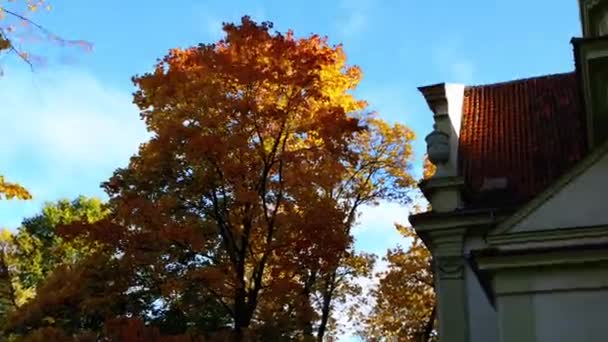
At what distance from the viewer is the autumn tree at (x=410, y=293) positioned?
98.8 feet

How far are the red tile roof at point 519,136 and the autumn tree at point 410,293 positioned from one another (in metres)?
8.21

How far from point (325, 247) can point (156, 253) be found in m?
4.49

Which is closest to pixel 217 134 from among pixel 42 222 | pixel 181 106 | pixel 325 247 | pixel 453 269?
pixel 181 106

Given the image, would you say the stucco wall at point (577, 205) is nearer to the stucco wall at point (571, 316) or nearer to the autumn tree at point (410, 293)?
the stucco wall at point (571, 316)

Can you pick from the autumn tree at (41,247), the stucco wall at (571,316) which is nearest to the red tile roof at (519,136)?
the stucco wall at (571,316)

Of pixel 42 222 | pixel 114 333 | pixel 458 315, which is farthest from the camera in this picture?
pixel 42 222

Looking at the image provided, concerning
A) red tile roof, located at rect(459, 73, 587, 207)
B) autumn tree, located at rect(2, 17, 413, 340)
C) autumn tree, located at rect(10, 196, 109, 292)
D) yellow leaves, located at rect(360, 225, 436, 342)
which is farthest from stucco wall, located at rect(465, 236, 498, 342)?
autumn tree, located at rect(10, 196, 109, 292)

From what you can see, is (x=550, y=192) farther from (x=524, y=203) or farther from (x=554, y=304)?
(x=554, y=304)

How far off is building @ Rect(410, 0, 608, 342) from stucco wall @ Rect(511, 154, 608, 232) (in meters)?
0.02

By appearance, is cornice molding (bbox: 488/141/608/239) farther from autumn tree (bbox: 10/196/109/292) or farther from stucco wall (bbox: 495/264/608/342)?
autumn tree (bbox: 10/196/109/292)

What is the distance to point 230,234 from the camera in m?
21.2

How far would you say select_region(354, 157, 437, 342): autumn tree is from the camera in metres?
30.1

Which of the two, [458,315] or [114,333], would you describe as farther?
[114,333]

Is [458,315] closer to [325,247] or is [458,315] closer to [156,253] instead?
[325,247]
